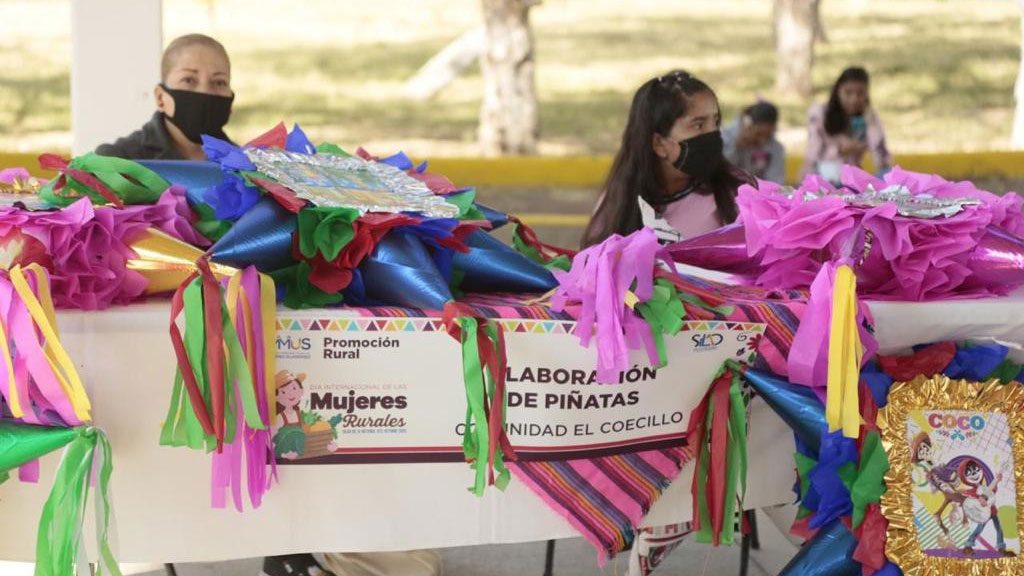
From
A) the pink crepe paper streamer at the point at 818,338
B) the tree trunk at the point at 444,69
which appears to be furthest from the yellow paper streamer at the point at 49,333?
the tree trunk at the point at 444,69

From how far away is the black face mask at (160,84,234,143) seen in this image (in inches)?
117

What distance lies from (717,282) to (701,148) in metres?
0.62

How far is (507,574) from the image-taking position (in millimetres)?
3004

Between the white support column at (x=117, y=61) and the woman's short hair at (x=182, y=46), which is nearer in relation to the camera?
the woman's short hair at (x=182, y=46)

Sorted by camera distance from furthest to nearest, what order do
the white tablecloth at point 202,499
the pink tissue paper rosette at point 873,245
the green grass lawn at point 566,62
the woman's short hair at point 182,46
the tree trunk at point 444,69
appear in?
the tree trunk at point 444,69 < the green grass lawn at point 566,62 < the woman's short hair at point 182,46 < the pink tissue paper rosette at point 873,245 < the white tablecloth at point 202,499

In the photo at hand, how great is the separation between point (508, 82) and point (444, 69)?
5.86 ft

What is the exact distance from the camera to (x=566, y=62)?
41.7 ft

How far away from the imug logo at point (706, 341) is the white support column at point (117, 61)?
123 inches

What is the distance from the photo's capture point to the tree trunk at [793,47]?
11.9 m

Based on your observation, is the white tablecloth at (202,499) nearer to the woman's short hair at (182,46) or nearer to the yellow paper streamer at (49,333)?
the yellow paper streamer at (49,333)

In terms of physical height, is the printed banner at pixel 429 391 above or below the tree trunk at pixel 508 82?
below

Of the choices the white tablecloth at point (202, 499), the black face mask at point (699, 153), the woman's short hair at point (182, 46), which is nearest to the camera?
the white tablecloth at point (202, 499)

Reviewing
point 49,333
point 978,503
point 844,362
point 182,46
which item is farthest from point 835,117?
point 49,333

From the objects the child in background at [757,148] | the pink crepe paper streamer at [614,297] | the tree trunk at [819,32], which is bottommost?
the pink crepe paper streamer at [614,297]
